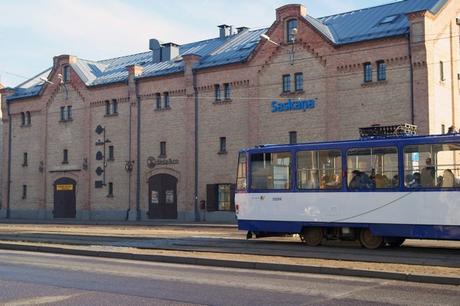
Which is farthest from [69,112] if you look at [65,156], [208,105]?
[208,105]

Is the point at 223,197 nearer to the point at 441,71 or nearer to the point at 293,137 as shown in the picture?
the point at 293,137

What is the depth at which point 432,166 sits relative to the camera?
16.0 m

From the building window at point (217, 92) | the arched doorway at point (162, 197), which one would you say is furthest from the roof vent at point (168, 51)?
the arched doorway at point (162, 197)

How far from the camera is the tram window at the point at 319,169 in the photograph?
1762 centimetres

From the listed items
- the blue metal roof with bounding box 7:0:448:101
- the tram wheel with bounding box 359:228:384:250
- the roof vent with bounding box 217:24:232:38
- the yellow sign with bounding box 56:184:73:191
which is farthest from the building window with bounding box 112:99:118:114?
the tram wheel with bounding box 359:228:384:250

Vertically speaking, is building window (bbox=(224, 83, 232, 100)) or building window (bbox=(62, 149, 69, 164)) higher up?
building window (bbox=(224, 83, 232, 100))

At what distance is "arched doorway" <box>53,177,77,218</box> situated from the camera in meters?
44.8

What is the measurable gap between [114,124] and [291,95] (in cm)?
1407

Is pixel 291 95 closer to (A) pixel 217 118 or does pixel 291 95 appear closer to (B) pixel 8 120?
(A) pixel 217 118

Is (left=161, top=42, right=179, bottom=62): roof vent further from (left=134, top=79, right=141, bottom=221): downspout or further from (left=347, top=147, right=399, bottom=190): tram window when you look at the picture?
(left=347, top=147, right=399, bottom=190): tram window

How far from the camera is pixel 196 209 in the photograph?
37.9m

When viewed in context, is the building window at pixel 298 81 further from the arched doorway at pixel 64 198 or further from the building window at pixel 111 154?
the arched doorway at pixel 64 198

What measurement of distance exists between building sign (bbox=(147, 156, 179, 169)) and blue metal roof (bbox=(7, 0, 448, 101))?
556 centimetres

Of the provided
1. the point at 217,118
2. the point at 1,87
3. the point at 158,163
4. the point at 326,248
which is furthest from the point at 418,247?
the point at 1,87
